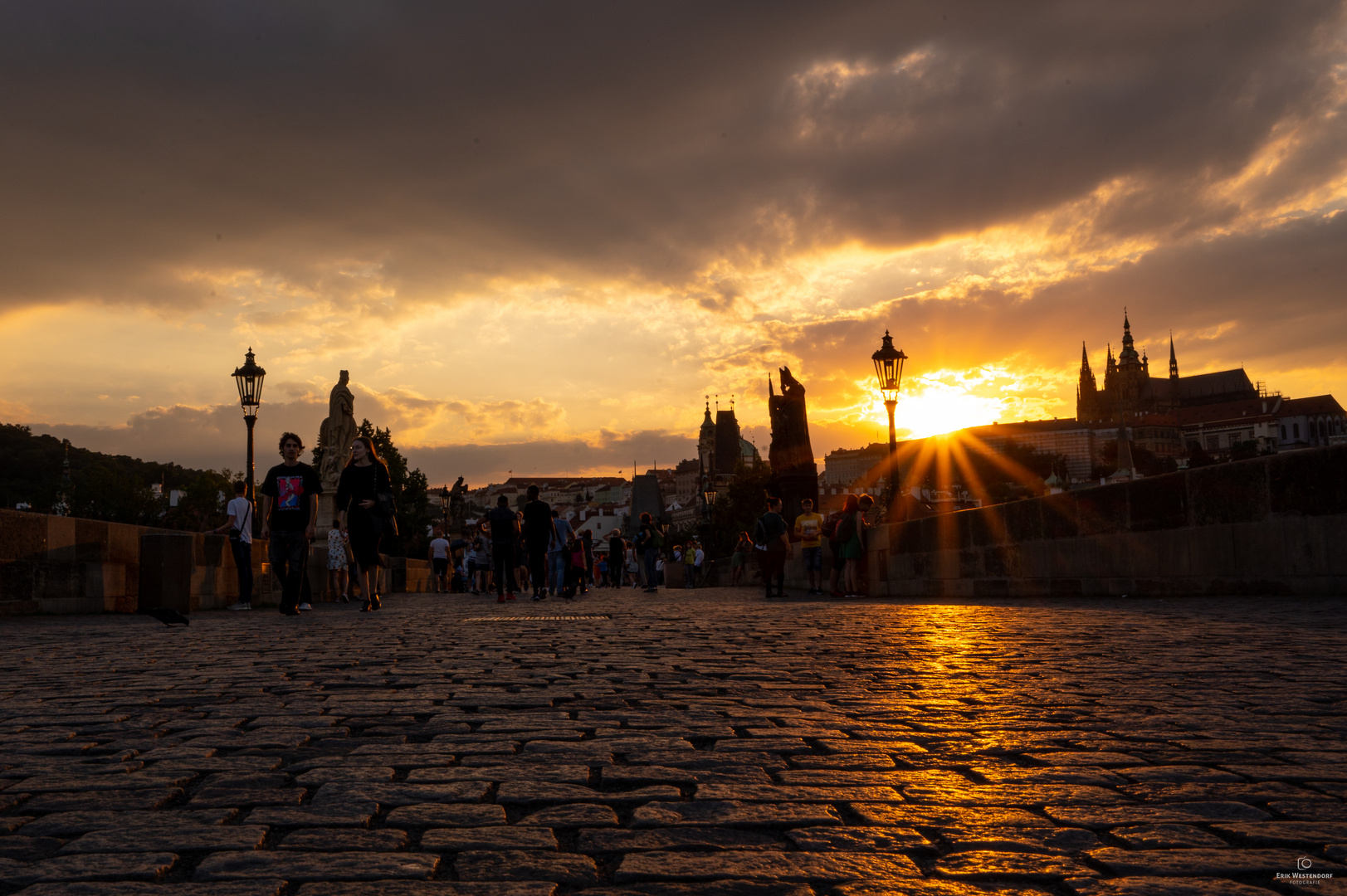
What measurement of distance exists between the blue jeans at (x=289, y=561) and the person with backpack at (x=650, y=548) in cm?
1200

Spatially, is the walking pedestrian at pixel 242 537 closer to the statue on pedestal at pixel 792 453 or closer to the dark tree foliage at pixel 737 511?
the statue on pedestal at pixel 792 453

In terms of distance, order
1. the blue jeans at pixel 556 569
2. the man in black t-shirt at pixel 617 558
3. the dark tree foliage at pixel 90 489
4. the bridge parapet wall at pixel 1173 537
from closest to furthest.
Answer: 1. the bridge parapet wall at pixel 1173 537
2. the blue jeans at pixel 556 569
3. the man in black t-shirt at pixel 617 558
4. the dark tree foliage at pixel 90 489

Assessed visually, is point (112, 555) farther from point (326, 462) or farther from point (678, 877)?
point (678, 877)

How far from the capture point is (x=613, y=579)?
33.5 meters

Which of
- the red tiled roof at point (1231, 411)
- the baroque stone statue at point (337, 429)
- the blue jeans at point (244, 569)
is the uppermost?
the red tiled roof at point (1231, 411)

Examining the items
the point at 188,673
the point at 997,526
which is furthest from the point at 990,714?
the point at 997,526

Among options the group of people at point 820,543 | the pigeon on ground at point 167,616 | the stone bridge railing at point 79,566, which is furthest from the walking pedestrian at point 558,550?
the pigeon on ground at point 167,616

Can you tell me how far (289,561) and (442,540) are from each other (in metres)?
13.4

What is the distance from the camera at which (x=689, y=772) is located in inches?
139

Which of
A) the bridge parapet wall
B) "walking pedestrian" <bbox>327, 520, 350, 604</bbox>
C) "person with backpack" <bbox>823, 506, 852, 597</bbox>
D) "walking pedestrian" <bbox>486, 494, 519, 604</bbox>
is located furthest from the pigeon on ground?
"person with backpack" <bbox>823, 506, 852, 597</bbox>

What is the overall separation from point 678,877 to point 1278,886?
120 centimetres

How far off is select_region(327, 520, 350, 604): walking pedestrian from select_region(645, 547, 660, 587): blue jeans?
7033 millimetres

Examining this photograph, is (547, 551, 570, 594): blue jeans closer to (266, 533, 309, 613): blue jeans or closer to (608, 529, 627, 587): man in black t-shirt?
(266, 533, 309, 613): blue jeans

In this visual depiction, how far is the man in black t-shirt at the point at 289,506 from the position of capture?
11945 mm
